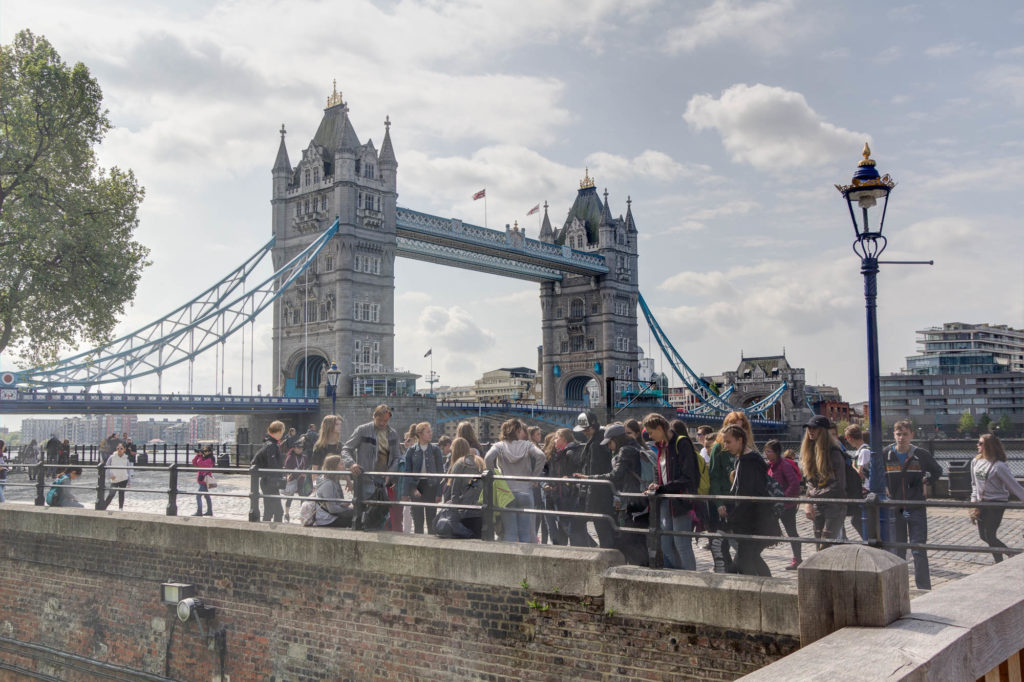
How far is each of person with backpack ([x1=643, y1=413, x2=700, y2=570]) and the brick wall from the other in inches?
23.3

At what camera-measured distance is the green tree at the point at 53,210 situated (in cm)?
2441

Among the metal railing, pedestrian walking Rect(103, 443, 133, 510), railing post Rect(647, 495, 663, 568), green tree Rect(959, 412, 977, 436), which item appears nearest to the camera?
the metal railing

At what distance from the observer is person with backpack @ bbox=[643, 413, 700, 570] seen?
7133 mm

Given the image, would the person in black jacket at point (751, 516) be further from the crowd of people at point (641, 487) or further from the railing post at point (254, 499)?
the railing post at point (254, 499)

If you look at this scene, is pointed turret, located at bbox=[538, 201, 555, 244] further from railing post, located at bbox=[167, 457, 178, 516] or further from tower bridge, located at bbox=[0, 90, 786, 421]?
railing post, located at bbox=[167, 457, 178, 516]

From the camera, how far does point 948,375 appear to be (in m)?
125

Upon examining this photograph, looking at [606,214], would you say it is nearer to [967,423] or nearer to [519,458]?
[967,423]

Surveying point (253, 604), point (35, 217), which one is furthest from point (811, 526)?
point (35, 217)

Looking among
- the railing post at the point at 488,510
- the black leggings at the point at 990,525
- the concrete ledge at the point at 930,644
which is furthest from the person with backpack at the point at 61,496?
the concrete ledge at the point at 930,644

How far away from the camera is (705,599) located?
609 cm

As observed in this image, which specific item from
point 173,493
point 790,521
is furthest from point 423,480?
point 790,521

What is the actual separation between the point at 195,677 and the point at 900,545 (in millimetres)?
7696

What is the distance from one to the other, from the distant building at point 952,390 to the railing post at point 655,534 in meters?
124

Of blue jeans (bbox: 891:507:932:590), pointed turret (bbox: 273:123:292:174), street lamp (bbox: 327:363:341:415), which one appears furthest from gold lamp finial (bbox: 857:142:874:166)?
pointed turret (bbox: 273:123:292:174)
